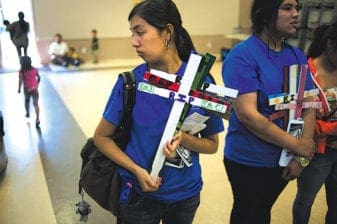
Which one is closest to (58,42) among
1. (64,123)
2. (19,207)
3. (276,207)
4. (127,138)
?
(64,123)

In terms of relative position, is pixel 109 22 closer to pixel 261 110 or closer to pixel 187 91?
pixel 261 110

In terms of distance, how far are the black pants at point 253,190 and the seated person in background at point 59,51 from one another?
24.4 ft

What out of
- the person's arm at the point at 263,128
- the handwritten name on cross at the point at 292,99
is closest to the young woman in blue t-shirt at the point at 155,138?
the person's arm at the point at 263,128

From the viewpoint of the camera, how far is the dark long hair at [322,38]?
5.39 ft

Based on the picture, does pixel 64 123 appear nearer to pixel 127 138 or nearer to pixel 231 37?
pixel 127 138

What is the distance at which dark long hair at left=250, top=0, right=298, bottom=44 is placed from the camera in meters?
1.39

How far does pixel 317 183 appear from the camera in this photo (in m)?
1.83

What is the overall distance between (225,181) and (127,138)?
207 centimetres

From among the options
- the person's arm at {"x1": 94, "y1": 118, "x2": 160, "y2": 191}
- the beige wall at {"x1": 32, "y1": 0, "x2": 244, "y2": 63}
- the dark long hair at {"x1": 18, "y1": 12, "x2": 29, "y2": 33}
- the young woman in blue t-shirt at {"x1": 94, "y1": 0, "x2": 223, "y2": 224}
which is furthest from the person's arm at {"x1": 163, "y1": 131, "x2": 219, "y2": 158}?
the beige wall at {"x1": 32, "y1": 0, "x2": 244, "y2": 63}

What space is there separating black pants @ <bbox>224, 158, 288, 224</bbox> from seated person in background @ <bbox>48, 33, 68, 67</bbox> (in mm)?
7439

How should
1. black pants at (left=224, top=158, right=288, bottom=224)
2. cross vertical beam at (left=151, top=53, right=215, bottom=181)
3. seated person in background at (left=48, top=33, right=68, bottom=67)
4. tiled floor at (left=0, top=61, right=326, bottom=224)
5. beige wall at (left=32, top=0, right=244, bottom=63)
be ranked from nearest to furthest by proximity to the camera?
1. cross vertical beam at (left=151, top=53, right=215, bottom=181)
2. black pants at (left=224, top=158, right=288, bottom=224)
3. tiled floor at (left=0, top=61, right=326, bottom=224)
4. seated person in background at (left=48, top=33, right=68, bottom=67)
5. beige wall at (left=32, top=0, right=244, bottom=63)

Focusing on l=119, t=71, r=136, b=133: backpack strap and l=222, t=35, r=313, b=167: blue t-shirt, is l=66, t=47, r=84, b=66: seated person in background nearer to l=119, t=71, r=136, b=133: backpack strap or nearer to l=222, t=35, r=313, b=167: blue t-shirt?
l=222, t=35, r=313, b=167: blue t-shirt

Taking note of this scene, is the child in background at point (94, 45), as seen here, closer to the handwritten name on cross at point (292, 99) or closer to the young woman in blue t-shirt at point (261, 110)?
the young woman in blue t-shirt at point (261, 110)

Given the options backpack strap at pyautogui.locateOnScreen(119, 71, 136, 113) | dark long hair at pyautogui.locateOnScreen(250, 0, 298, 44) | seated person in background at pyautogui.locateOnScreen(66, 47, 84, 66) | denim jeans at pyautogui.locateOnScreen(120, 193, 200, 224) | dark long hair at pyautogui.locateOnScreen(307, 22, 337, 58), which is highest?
dark long hair at pyautogui.locateOnScreen(250, 0, 298, 44)
